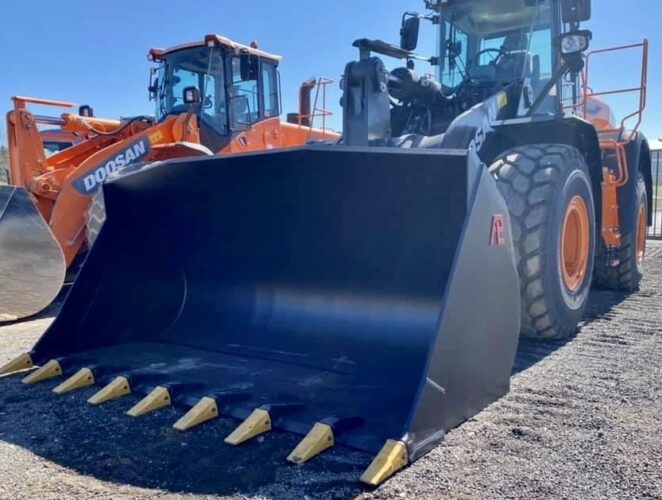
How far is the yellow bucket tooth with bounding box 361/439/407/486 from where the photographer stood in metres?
2.27

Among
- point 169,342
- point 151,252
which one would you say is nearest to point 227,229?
point 151,252

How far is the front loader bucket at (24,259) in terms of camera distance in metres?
5.51

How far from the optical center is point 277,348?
375 cm

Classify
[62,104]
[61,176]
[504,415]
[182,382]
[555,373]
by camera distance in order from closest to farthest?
[504,415] → [182,382] → [555,373] → [61,176] → [62,104]

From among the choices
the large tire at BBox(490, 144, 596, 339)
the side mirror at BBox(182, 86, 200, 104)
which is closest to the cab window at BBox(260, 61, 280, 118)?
the side mirror at BBox(182, 86, 200, 104)

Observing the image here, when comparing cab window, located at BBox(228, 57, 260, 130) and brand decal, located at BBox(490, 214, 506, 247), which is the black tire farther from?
cab window, located at BBox(228, 57, 260, 130)

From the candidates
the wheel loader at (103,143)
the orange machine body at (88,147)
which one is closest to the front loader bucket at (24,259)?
the wheel loader at (103,143)

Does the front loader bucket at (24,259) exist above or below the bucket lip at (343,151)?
below

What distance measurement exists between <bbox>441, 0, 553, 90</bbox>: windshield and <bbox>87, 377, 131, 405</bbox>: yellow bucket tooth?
3.41m

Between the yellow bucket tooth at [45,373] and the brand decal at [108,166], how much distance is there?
3190 millimetres

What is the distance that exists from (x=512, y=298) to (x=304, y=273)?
1382 mm

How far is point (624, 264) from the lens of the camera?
20.5 ft

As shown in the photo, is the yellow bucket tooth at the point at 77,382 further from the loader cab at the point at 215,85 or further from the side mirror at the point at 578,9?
the loader cab at the point at 215,85

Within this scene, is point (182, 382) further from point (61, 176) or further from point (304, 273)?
point (61, 176)
